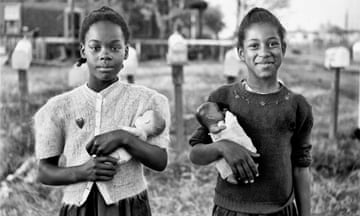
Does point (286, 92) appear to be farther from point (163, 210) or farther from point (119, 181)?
point (163, 210)

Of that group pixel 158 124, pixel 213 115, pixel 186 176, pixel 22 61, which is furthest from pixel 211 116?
pixel 22 61

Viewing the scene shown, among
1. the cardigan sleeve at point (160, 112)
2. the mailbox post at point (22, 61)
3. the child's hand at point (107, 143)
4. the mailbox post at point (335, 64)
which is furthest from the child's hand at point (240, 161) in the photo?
the mailbox post at point (335, 64)

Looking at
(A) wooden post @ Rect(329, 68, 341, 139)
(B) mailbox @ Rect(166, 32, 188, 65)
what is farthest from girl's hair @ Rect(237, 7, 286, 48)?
(A) wooden post @ Rect(329, 68, 341, 139)

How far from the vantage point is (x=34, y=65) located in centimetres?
1070

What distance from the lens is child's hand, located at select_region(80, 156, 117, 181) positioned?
1554 millimetres

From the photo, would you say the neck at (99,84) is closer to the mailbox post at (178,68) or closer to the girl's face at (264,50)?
the girl's face at (264,50)

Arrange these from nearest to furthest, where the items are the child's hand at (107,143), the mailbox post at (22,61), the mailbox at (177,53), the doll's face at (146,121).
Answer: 1. the child's hand at (107,143)
2. the doll's face at (146,121)
3. the mailbox at (177,53)
4. the mailbox post at (22,61)

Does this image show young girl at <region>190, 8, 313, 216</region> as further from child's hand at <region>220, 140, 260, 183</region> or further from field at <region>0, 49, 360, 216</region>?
field at <region>0, 49, 360, 216</region>

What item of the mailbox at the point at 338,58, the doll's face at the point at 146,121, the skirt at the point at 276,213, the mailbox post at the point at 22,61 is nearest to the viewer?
the doll's face at the point at 146,121

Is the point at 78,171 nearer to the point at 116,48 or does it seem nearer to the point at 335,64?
the point at 116,48

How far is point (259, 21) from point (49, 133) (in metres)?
0.88

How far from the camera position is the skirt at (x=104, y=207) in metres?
1.67

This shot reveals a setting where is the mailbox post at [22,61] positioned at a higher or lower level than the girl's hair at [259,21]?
lower

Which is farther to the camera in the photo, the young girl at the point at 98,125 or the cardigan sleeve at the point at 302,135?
the cardigan sleeve at the point at 302,135
